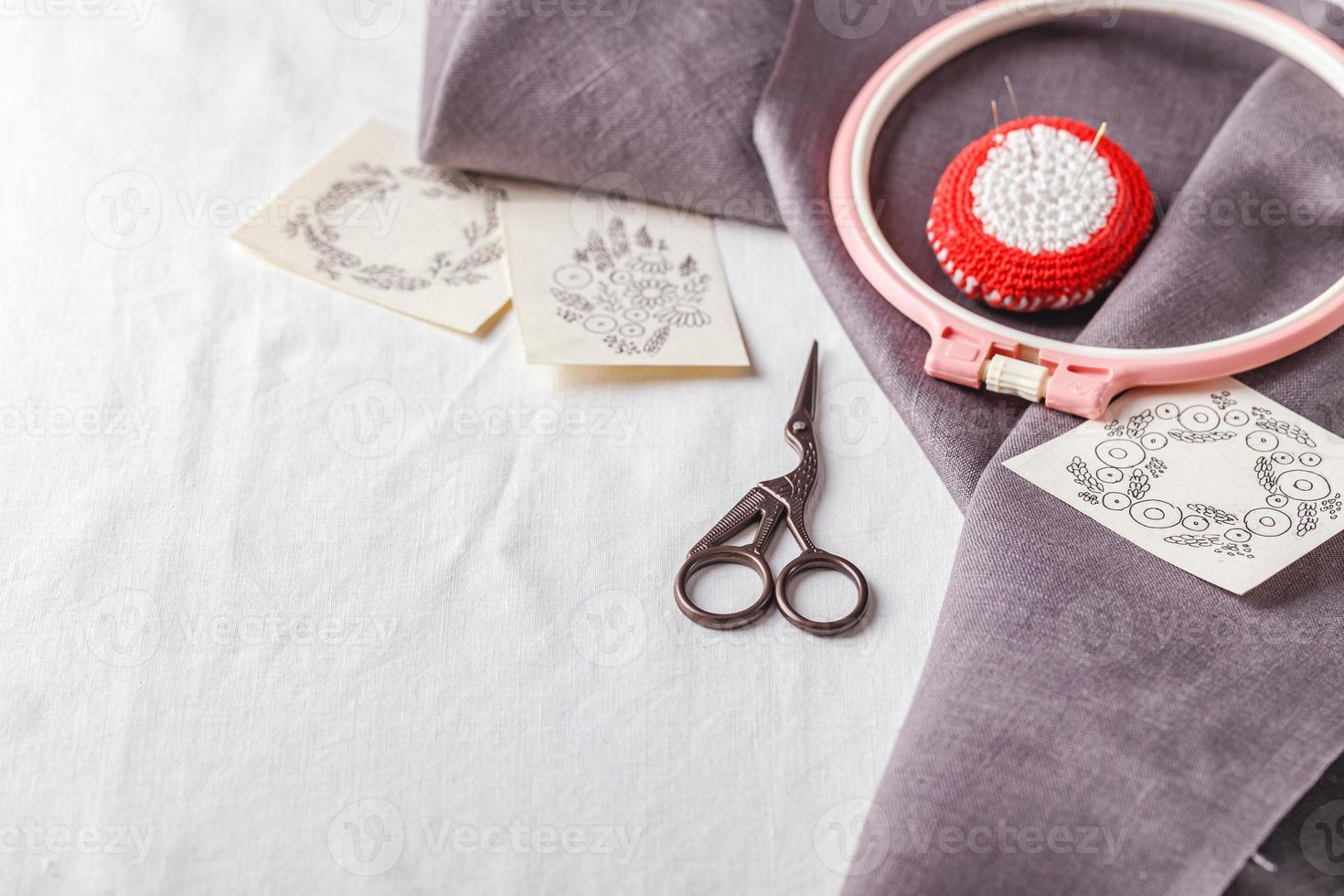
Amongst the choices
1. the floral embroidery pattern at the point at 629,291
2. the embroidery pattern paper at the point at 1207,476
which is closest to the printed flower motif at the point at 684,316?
the floral embroidery pattern at the point at 629,291

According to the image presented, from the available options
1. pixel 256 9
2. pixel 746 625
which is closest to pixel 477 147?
pixel 256 9

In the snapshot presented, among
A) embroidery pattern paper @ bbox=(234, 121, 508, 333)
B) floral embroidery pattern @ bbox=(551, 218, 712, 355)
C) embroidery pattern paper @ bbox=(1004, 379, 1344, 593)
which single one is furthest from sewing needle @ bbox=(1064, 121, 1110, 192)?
embroidery pattern paper @ bbox=(234, 121, 508, 333)

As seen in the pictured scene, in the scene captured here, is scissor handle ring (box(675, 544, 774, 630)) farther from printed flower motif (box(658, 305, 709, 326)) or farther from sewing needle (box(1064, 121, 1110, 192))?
sewing needle (box(1064, 121, 1110, 192))

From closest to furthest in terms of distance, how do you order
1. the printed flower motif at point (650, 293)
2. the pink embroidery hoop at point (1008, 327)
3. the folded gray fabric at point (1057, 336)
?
the folded gray fabric at point (1057, 336) → the pink embroidery hoop at point (1008, 327) → the printed flower motif at point (650, 293)

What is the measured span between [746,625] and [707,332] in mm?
226

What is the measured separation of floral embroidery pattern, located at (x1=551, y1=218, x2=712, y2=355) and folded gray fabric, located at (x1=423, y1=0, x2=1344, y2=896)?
0.18ft

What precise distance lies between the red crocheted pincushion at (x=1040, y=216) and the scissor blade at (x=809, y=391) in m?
0.10

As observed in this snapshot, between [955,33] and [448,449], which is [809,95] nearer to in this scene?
[955,33]

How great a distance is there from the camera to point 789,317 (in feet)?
2.58

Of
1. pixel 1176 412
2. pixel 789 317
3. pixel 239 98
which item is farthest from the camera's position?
pixel 239 98

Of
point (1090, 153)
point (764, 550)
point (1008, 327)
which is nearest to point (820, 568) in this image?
point (764, 550)

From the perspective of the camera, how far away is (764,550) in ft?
2.11

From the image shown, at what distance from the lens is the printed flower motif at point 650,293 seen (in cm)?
79

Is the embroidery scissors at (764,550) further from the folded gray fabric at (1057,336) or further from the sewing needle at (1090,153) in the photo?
the sewing needle at (1090,153)
